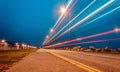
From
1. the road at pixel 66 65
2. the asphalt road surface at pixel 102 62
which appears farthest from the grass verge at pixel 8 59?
the asphalt road surface at pixel 102 62

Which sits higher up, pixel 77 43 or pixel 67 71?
pixel 77 43

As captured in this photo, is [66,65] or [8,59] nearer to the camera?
[66,65]

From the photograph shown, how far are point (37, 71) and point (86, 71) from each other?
2.48 m

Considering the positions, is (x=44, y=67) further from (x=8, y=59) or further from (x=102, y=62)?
(x=8, y=59)

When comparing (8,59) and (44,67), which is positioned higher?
(8,59)

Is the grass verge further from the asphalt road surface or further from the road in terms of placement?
the asphalt road surface

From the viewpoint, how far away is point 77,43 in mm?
118312

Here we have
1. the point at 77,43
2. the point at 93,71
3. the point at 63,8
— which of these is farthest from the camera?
the point at 77,43

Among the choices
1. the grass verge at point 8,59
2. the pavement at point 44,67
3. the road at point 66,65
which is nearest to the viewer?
the pavement at point 44,67

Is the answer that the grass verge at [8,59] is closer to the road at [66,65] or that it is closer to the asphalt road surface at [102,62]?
the road at [66,65]

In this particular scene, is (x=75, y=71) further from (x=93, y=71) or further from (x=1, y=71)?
(x=1, y=71)

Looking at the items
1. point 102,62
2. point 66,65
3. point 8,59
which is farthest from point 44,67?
point 8,59

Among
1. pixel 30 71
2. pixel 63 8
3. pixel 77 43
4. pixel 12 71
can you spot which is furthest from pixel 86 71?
pixel 77 43

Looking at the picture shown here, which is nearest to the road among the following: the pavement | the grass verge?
the pavement
